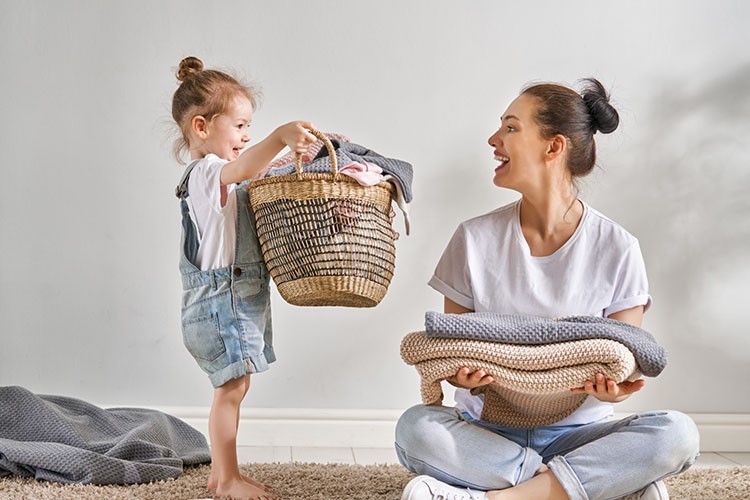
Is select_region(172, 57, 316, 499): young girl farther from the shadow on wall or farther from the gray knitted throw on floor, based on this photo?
the shadow on wall

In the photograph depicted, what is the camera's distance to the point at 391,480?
2.03 metres

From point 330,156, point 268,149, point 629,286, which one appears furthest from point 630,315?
point 268,149

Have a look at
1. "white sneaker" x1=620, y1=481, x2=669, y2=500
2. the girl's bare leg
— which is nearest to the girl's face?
the girl's bare leg

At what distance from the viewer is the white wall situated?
248 centimetres

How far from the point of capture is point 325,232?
1655 mm

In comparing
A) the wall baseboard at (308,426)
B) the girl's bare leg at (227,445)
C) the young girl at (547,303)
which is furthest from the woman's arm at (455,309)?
the wall baseboard at (308,426)

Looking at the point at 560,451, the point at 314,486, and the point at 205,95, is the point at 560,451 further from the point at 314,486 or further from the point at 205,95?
the point at 205,95

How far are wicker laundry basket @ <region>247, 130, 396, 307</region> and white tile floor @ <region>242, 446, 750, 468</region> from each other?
75cm

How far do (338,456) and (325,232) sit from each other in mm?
928

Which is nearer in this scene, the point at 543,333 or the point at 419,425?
the point at 543,333

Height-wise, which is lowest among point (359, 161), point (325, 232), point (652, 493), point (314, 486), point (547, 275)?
point (314, 486)

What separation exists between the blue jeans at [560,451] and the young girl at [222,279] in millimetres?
381

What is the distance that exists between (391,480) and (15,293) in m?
1.20

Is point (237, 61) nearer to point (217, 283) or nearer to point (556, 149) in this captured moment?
point (217, 283)
